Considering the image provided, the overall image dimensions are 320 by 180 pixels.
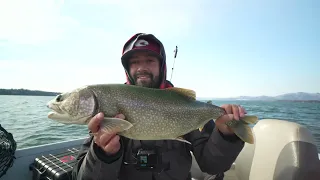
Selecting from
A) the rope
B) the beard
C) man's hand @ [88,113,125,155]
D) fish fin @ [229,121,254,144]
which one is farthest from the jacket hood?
the rope

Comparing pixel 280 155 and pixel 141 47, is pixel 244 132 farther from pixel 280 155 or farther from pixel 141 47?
pixel 141 47

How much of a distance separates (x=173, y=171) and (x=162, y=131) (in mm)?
943

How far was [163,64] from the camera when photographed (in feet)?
12.5

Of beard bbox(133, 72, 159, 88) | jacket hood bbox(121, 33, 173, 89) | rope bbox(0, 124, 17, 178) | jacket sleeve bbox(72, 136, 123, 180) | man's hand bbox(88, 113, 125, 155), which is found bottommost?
rope bbox(0, 124, 17, 178)

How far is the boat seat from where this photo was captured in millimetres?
3543

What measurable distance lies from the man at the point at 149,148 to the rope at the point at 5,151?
6.18 ft

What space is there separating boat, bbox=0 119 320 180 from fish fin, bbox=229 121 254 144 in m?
1.38

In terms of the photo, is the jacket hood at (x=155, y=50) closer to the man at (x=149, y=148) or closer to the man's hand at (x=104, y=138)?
the man at (x=149, y=148)

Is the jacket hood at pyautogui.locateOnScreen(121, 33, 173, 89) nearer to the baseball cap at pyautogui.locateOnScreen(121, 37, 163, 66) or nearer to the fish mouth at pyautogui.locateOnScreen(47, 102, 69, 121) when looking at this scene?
the baseball cap at pyautogui.locateOnScreen(121, 37, 163, 66)

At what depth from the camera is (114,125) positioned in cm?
242

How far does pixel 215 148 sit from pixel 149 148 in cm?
101

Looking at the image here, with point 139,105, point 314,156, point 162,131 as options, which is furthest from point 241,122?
point 314,156

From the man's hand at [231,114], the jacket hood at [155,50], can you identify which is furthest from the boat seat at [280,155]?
the jacket hood at [155,50]

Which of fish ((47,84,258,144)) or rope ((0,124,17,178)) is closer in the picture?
fish ((47,84,258,144))
